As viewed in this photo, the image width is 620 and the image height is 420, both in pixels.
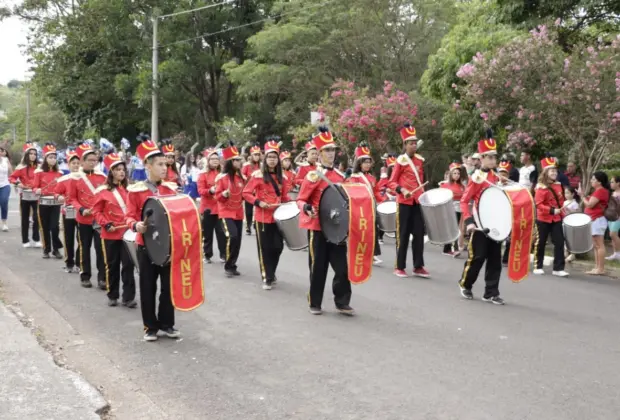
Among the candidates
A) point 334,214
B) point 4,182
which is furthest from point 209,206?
point 4,182

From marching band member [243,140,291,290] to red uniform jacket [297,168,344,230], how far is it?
183 cm

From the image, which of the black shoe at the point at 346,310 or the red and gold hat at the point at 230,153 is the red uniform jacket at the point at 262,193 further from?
the black shoe at the point at 346,310

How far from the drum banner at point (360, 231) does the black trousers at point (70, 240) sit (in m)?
4.47

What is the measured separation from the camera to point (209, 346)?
6.73 m

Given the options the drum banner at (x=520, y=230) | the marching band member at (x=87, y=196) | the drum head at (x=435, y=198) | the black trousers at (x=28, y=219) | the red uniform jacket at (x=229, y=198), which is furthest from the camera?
the black trousers at (x=28, y=219)

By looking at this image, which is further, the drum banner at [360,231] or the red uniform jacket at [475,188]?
the red uniform jacket at [475,188]

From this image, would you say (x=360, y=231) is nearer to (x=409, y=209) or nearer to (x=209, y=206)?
(x=409, y=209)

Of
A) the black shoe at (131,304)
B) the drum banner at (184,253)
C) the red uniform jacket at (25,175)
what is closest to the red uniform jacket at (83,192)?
Answer: the black shoe at (131,304)

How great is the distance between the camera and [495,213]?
837 cm

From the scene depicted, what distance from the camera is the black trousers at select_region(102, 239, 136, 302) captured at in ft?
27.5

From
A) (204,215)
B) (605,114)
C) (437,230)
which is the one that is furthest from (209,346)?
(605,114)

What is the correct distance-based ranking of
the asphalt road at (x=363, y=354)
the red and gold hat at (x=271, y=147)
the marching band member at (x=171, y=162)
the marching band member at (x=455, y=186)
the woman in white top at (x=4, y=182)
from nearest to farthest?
the asphalt road at (x=363, y=354)
the red and gold hat at (x=271, y=147)
the marching band member at (x=171, y=162)
the marching band member at (x=455, y=186)
the woman in white top at (x=4, y=182)

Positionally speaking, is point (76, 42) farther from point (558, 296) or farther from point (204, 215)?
point (558, 296)

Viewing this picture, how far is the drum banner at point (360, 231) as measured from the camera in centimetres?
755
